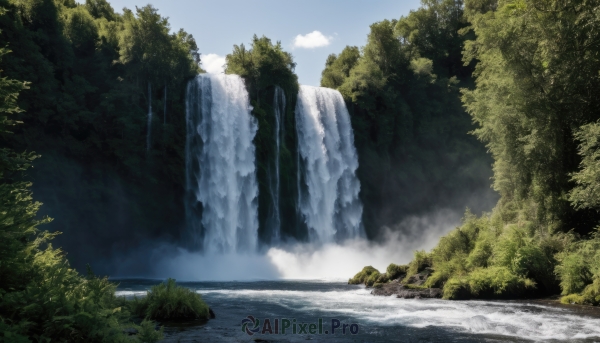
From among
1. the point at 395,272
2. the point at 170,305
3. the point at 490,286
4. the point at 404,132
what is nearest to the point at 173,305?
the point at 170,305

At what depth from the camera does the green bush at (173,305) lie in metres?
13.8

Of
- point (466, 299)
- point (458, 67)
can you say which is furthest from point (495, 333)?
point (458, 67)

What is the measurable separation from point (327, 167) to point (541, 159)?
75.0 feet

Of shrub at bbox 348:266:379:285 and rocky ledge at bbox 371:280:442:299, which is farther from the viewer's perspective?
shrub at bbox 348:266:379:285

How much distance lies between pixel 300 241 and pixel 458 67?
32145mm

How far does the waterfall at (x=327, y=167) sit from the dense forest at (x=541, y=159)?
17.2 m

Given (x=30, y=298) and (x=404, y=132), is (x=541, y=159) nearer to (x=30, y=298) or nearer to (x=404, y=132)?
(x=30, y=298)

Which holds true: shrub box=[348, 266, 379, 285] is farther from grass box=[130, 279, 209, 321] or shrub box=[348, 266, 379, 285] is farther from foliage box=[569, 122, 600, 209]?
grass box=[130, 279, 209, 321]

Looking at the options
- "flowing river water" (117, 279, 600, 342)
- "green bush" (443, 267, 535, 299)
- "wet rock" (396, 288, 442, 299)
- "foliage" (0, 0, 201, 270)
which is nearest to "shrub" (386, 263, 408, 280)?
"wet rock" (396, 288, 442, 299)

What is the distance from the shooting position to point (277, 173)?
41.1 m

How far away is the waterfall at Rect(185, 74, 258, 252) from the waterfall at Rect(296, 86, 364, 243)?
5158 millimetres

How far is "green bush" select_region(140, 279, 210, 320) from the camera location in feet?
45.2

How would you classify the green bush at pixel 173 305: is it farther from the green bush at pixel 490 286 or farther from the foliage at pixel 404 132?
the foliage at pixel 404 132

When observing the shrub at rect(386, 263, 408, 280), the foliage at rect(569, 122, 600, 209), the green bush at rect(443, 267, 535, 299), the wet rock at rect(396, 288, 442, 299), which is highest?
the foliage at rect(569, 122, 600, 209)
